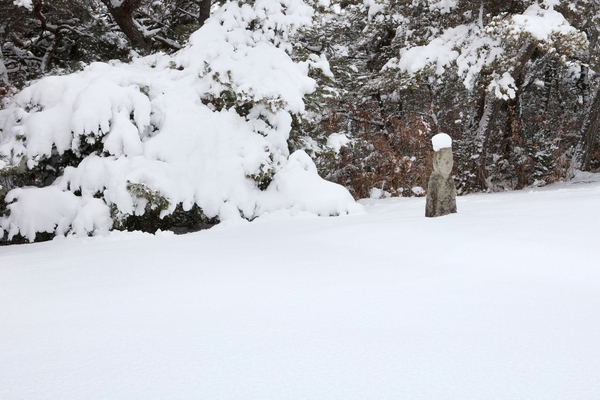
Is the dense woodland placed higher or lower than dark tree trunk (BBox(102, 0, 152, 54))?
lower

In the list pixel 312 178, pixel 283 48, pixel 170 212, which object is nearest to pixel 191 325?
pixel 170 212

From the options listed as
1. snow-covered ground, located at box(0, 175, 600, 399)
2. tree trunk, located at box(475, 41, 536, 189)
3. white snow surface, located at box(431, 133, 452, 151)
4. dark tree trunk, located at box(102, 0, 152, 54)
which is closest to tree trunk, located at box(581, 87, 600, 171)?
tree trunk, located at box(475, 41, 536, 189)

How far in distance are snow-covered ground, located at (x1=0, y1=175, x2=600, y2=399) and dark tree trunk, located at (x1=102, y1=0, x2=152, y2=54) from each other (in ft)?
22.0

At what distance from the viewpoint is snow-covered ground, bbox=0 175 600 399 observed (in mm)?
1443

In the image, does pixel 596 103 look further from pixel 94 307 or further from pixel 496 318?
pixel 94 307

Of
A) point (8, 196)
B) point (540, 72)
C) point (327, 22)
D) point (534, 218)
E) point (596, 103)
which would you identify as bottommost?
point (534, 218)

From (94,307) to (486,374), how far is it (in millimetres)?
1833

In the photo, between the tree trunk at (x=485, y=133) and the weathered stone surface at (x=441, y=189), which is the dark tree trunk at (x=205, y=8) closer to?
the tree trunk at (x=485, y=133)

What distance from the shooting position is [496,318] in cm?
189

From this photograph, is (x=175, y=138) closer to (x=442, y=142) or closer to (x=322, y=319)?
(x=442, y=142)

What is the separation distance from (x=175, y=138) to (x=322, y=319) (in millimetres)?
Result: 4500

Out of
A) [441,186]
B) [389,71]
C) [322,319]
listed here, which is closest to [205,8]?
[389,71]

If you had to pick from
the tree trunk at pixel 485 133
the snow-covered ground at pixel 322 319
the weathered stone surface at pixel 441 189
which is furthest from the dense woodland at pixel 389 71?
the snow-covered ground at pixel 322 319

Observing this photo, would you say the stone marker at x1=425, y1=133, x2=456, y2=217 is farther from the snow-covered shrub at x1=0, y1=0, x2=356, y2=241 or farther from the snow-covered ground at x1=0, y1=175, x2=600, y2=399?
the snow-covered shrub at x1=0, y1=0, x2=356, y2=241
